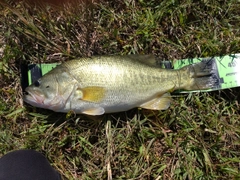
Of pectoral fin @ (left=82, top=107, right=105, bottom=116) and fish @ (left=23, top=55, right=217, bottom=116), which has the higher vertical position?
fish @ (left=23, top=55, right=217, bottom=116)

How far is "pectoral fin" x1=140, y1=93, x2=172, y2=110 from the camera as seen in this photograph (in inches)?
132

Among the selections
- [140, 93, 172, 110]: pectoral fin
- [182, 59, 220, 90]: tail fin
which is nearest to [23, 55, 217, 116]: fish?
[140, 93, 172, 110]: pectoral fin

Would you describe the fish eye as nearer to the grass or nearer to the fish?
the fish

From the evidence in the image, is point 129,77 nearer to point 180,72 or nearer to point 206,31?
point 180,72

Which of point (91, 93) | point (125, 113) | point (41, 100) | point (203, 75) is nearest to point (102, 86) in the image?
point (91, 93)

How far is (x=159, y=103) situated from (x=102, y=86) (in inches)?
26.4

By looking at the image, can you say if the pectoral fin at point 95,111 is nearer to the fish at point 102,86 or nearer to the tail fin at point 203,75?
the fish at point 102,86

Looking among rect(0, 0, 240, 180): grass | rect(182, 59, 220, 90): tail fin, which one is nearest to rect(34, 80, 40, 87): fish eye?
rect(0, 0, 240, 180): grass

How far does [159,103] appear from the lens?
133 inches

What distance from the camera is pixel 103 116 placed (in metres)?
3.46

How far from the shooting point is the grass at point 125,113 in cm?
346

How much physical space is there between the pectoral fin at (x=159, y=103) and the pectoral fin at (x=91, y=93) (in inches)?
19.7

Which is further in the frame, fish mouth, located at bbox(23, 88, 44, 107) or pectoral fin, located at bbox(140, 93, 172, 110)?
pectoral fin, located at bbox(140, 93, 172, 110)

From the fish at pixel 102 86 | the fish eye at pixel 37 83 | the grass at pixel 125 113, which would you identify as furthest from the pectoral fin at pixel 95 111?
the fish eye at pixel 37 83
